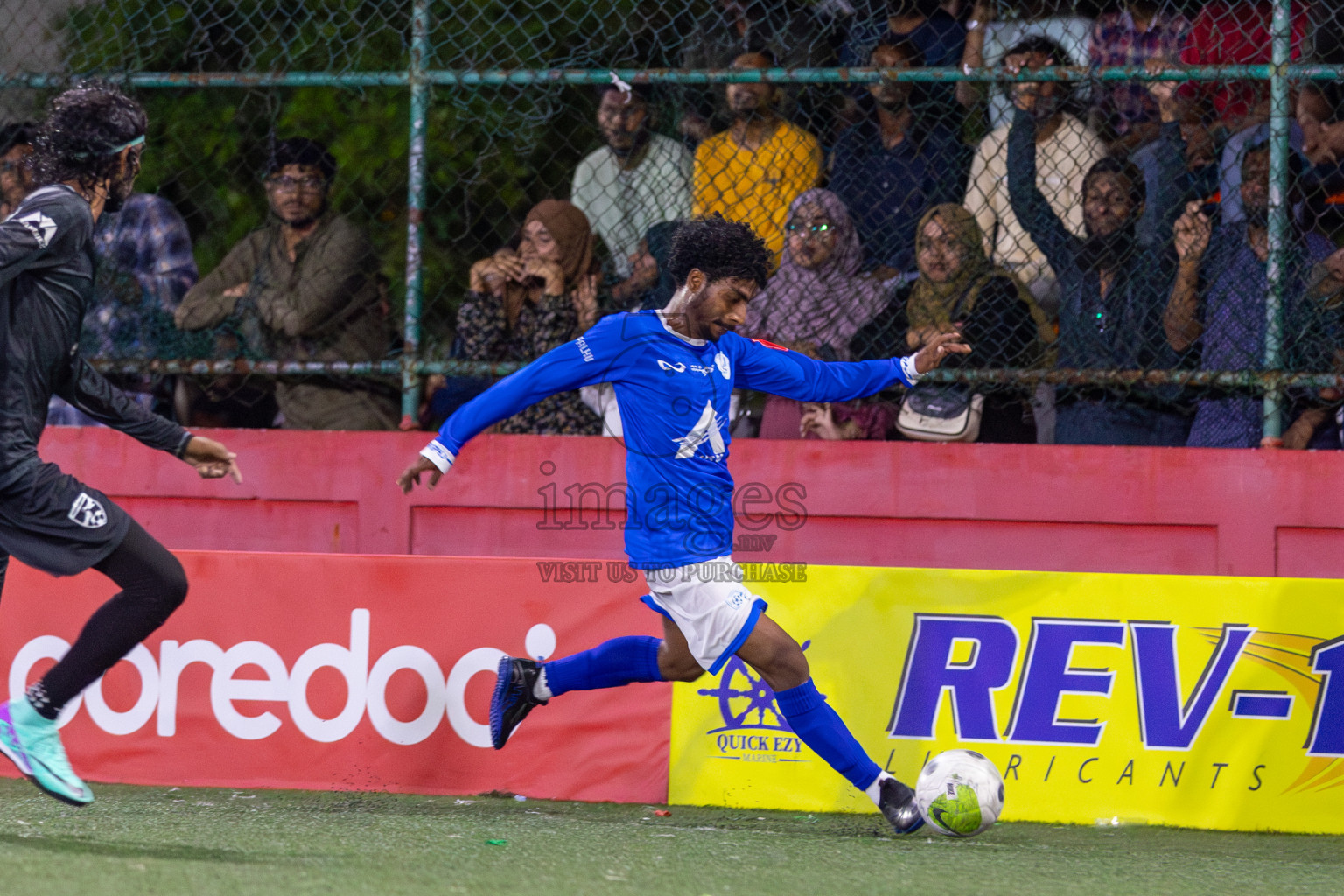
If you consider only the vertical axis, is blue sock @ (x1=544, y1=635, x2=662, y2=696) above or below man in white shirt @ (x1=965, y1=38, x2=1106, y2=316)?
below

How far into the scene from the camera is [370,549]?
595 cm

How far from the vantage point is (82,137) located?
3.66 meters

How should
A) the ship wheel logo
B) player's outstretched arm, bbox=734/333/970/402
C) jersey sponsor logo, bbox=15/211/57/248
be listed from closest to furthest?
jersey sponsor logo, bbox=15/211/57/248 < player's outstretched arm, bbox=734/333/970/402 < the ship wheel logo

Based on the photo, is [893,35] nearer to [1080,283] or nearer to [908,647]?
[1080,283]

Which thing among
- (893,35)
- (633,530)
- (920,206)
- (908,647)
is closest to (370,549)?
(633,530)

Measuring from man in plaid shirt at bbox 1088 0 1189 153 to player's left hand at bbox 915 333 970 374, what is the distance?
174 centimetres

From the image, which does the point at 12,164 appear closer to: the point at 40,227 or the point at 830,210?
the point at 40,227

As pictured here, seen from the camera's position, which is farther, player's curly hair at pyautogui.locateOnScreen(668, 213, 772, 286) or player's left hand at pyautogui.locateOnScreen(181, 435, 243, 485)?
player's curly hair at pyautogui.locateOnScreen(668, 213, 772, 286)

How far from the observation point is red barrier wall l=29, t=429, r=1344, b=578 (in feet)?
18.0

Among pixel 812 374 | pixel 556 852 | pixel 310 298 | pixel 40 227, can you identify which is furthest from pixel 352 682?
pixel 40 227

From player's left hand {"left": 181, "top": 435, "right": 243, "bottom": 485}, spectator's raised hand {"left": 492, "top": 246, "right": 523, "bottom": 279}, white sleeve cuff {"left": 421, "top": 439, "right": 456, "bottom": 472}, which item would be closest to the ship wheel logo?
white sleeve cuff {"left": 421, "top": 439, "right": 456, "bottom": 472}

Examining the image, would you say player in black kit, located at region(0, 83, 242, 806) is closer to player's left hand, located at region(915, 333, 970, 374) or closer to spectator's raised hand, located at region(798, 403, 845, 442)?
player's left hand, located at region(915, 333, 970, 374)

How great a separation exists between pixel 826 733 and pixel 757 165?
2.59 metres

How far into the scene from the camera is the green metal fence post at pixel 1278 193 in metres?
5.39
